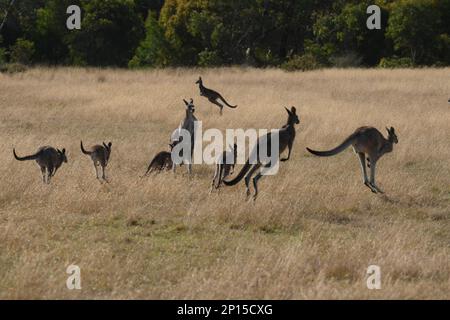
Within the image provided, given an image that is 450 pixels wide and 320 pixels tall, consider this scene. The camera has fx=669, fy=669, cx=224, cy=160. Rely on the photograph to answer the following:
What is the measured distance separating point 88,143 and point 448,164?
734 centimetres

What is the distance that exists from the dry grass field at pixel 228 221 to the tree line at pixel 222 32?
22747mm

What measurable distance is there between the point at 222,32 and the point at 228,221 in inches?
1280

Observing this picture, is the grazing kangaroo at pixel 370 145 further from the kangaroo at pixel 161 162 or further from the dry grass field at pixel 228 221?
the kangaroo at pixel 161 162

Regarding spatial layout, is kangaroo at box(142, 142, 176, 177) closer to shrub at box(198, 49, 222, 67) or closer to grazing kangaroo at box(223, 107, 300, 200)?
grazing kangaroo at box(223, 107, 300, 200)

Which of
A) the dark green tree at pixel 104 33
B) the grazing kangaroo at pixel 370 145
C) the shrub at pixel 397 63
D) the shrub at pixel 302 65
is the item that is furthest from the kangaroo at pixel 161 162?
the dark green tree at pixel 104 33

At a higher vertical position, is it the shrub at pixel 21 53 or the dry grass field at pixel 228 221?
the shrub at pixel 21 53

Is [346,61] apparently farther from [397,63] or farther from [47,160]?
[47,160]

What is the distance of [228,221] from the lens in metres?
7.96

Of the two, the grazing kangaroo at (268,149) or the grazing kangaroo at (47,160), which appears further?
the grazing kangaroo at (47,160)

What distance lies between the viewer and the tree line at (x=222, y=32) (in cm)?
3844

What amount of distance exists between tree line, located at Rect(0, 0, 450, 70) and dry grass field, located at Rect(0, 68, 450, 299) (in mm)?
22747

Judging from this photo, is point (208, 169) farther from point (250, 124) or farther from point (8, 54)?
point (8, 54)

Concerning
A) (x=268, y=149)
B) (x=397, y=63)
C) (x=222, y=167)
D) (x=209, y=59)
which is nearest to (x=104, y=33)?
(x=209, y=59)

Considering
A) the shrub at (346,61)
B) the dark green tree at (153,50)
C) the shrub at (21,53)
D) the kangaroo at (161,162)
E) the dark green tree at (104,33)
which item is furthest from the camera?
the dark green tree at (153,50)
